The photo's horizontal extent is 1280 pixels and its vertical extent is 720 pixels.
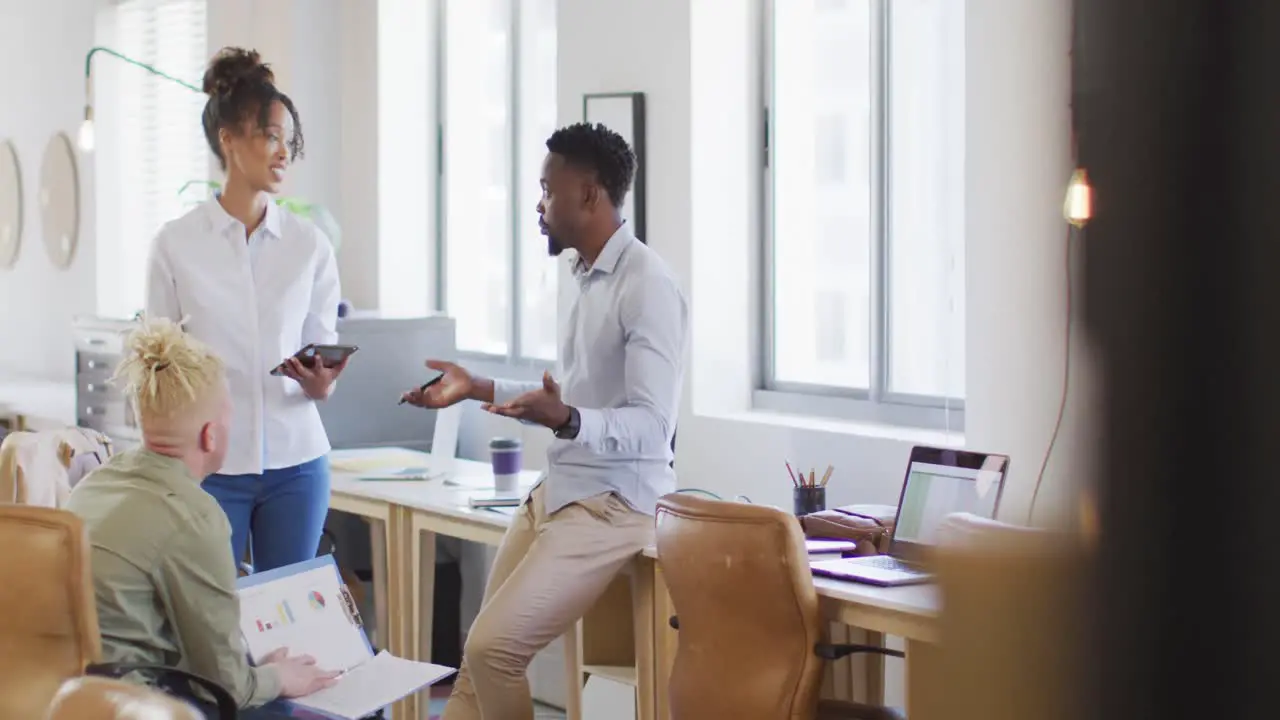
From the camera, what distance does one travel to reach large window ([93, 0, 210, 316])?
704cm

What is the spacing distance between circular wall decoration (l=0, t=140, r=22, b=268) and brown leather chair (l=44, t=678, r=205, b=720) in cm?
706

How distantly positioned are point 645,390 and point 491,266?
2769 millimetres

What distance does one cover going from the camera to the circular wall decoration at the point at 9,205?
26.4 ft

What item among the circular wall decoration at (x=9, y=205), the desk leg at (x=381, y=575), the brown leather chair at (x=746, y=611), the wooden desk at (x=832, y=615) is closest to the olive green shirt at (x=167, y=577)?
the brown leather chair at (x=746, y=611)

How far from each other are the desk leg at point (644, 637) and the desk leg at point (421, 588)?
88cm

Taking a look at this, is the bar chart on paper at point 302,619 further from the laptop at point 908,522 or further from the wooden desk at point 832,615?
the laptop at point 908,522

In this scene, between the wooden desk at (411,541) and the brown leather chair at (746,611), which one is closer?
the brown leather chair at (746,611)

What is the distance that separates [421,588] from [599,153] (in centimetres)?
146

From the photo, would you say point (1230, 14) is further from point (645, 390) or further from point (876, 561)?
point (876, 561)

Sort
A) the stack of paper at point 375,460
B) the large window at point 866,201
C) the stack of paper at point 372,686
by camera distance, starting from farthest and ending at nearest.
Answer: the stack of paper at point 375,460 < the large window at point 866,201 < the stack of paper at point 372,686

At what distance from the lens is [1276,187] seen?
22 cm

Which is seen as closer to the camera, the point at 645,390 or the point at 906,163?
the point at 645,390

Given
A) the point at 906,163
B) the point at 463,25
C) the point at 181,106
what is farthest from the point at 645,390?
the point at 181,106

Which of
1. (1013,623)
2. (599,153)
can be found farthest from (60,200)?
(1013,623)
